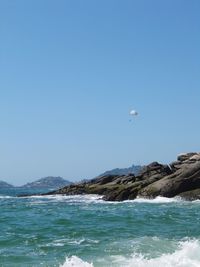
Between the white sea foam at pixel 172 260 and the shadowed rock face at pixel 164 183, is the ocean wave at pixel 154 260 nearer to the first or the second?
the white sea foam at pixel 172 260

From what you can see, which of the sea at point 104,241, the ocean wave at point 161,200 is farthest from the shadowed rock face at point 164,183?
the sea at point 104,241

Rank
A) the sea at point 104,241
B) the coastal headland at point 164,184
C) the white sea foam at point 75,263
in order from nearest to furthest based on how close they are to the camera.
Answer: the white sea foam at point 75,263
the sea at point 104,241
the coastal headland at point 164,184

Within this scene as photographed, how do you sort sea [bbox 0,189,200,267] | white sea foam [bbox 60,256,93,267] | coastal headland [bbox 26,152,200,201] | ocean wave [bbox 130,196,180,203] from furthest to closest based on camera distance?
coastal headland [bbox 26,152,200,201], ocean wave [bbox 130,196,180,203], sea [bbox 0,189,200,267], white sea foam [bbox 60,256,93,267]

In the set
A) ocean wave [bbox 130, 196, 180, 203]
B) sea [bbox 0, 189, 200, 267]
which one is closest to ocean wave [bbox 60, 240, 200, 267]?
sea [bbox 0, 189, 200, 267]

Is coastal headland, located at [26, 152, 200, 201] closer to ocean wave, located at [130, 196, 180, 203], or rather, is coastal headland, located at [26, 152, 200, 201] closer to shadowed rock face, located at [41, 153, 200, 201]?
shadowed rock face, located at [41, 153, 200, 201]

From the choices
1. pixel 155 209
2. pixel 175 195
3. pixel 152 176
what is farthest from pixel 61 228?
pixel 152 176

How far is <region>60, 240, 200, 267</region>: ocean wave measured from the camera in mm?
18516

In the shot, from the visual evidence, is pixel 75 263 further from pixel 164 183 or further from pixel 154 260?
pixel 164 183

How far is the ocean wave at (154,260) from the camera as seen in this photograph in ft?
60.7

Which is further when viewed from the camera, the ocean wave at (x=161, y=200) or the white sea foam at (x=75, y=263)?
the ocean wave at (x=161, y=200)

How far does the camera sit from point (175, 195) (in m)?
54.5

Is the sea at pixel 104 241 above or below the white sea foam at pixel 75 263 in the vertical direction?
above

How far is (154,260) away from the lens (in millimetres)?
19125

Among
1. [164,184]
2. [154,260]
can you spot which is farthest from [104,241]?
[164,184]
